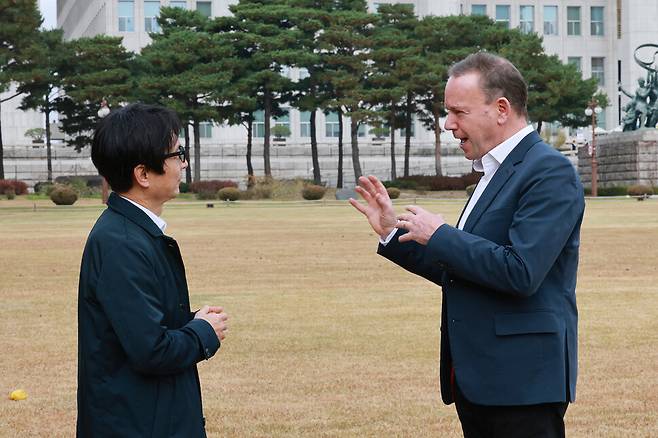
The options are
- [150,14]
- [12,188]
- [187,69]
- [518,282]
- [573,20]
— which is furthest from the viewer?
[573,20]

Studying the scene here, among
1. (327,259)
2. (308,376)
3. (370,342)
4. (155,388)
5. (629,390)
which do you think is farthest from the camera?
(327,259)

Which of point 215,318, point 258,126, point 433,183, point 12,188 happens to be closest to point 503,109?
point 215,318

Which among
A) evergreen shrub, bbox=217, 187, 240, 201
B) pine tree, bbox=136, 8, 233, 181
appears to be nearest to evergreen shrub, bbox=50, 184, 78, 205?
evergreen shrub, bbox=217, 187, 240, 201

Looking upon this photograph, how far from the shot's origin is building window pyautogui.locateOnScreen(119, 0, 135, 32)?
85.5m

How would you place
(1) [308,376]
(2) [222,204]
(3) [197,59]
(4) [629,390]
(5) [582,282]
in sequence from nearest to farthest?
(4) [629,390]
(1) [308,376]
(5) [582,282]
(2) [222,204]
(3) [197,59]

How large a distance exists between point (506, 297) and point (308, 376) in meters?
5.04

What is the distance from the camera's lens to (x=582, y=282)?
15.3m

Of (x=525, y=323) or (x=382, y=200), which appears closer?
(x=525, y=323)

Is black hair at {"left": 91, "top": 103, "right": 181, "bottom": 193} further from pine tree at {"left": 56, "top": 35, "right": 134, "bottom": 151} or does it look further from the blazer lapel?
pine tree at {"left": 56, "top": 35, "right": 134, "bottom": 151}

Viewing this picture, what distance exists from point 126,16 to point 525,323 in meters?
84.4

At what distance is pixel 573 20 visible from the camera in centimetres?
9700

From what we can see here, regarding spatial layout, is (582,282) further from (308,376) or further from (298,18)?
(298,18)

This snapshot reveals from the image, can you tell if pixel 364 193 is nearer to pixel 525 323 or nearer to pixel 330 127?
pixel 525 323

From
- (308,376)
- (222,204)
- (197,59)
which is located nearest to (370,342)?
(308,376)
